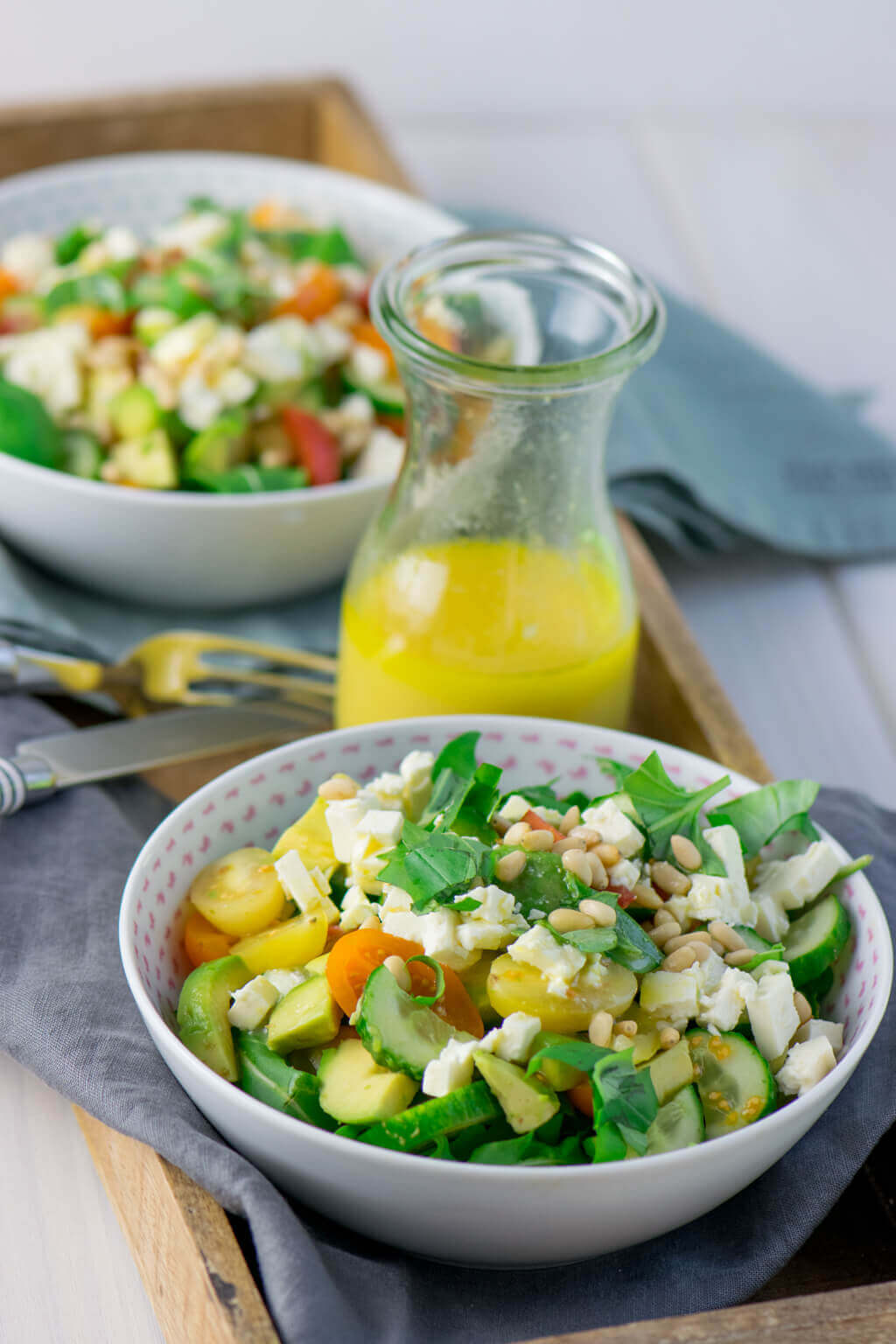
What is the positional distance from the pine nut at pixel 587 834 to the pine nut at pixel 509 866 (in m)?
0.06

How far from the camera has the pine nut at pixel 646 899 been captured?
0.98m

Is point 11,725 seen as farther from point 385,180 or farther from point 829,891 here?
point 385,180

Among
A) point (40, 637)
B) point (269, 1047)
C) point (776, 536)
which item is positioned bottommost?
point (776, 536)

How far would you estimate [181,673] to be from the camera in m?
1.44

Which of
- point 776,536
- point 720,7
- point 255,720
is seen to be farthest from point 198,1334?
point 720,7

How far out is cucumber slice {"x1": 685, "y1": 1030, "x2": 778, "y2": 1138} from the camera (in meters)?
0.89

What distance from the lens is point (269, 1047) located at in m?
0.93

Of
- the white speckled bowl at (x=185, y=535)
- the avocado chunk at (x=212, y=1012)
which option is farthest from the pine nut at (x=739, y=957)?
the white speckled bowl at (x=185, y=535)

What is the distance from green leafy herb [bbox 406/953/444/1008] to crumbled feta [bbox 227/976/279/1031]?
10 centimetres

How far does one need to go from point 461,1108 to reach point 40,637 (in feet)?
2.68

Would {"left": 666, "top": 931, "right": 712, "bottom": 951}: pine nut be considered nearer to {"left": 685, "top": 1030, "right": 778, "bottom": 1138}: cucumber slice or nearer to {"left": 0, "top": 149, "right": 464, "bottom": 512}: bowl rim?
{"left": 685, "top": 1030, "right": 778, "bottom": 1138}: cucumber slice

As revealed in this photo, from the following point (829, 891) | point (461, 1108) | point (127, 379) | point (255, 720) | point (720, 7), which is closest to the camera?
point (461, 1108)

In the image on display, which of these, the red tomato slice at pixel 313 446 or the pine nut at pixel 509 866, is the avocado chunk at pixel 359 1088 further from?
the red tomato slice at pixel 313 446

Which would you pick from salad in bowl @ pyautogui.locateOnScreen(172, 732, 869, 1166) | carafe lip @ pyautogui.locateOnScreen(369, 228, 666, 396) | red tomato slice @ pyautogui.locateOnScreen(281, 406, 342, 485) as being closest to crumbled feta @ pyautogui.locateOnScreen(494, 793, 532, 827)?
salad in bowl @ pyautogui.locateOnScreen(172, 732, 869, 1166)
